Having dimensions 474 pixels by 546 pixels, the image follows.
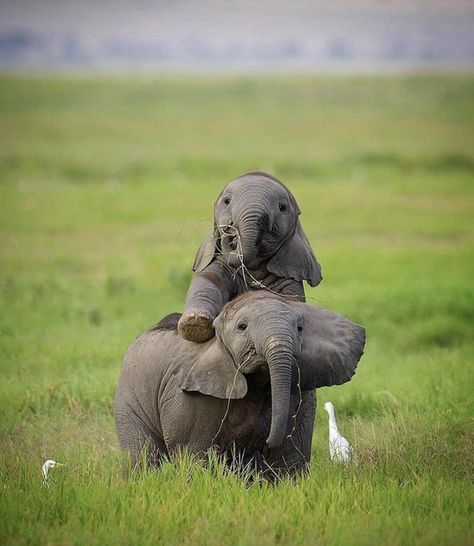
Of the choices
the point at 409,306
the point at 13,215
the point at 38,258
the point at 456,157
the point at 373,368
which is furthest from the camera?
the point at 456,157

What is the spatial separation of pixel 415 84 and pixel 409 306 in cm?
7193

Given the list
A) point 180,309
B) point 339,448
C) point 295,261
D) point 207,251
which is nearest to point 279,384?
point 295,261

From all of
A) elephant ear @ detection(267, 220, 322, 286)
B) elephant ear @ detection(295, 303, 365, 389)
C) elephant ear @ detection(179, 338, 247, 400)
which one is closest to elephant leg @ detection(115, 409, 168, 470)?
elephant ear @ detection(179, 338, 247, 400)

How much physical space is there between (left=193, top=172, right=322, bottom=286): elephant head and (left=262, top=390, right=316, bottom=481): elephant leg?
2.23 feet

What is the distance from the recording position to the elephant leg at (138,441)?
6.86 m

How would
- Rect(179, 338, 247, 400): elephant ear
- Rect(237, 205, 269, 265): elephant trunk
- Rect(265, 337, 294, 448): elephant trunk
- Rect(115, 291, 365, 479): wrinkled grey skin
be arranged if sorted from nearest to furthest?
Rect(265, 337, 294, 448): elephant trunk
Rect(115, 291, 365, 479): wrinkled grey skin
Rect(179, 338, 247, 400): elephant ear
Rect(237, 205, 269, 265): elephant trunk

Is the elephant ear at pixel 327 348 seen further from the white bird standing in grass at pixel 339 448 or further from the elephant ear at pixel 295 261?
the white bird standing in grass at pixel 339 448

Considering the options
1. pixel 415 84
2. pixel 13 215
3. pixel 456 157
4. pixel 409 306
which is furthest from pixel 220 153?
pixel 415 84

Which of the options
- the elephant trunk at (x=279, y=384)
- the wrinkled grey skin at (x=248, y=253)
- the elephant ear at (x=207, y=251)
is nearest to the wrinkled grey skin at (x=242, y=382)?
the elephant trunk at (x=279, y=384)

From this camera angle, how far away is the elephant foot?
640 centimetres

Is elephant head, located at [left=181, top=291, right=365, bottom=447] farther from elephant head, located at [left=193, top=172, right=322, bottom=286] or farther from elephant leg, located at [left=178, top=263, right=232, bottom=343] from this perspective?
elephant head, located at [left=193, top=172, right=322, bottom=286]

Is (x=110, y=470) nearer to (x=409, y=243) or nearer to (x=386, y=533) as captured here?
(x=386, y=533)

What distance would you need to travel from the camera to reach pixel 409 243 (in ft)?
62.1

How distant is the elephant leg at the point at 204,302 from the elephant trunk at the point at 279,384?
636 millimetres
